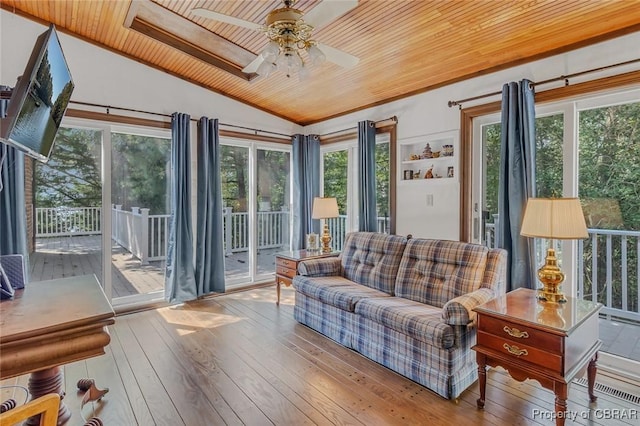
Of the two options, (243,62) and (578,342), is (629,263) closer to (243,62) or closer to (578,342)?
(578,342)

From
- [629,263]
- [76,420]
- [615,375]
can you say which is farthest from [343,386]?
[629,263]

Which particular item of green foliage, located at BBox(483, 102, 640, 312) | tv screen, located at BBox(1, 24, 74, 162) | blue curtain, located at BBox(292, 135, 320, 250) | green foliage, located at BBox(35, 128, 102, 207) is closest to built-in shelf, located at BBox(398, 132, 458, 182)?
green foliage, located at BBox(483, 102, 640, 312)

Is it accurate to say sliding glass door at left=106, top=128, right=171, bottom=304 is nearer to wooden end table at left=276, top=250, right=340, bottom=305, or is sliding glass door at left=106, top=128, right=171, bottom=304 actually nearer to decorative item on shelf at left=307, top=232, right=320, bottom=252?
wooden end table at left=276, top=250, right=340, bottom=305

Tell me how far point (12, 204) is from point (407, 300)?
3.79 meters

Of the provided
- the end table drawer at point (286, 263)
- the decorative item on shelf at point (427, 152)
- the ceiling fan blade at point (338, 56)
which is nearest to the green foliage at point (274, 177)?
the end table drawer at point (286, 263)

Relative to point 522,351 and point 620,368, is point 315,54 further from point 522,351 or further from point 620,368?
point 620,368

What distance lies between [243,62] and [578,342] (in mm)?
3968

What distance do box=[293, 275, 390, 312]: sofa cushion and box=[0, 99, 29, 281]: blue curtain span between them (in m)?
2.70

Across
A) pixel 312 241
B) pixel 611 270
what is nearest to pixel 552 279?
pixel 611 270

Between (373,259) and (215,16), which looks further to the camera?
(373,259)

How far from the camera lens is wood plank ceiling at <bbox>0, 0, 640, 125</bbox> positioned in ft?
8.32

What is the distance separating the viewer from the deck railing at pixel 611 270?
2990 millimetres

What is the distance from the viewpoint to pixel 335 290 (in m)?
3.29

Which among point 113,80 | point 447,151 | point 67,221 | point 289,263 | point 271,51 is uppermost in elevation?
point 113,80
